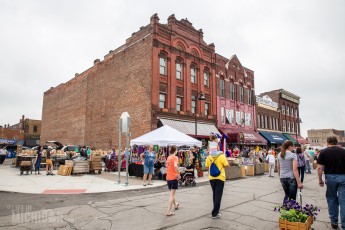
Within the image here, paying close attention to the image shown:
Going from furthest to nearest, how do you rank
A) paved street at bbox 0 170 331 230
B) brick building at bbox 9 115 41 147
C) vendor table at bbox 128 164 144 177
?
1. brick building at bbox 9 115 41 147
2. vendor table at bbox 128 164 144 177
3. paved street at bbox 0 170 331 230

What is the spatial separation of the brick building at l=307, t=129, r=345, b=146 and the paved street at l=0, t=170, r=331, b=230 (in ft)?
325

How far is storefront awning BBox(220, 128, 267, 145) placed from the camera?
2823cm

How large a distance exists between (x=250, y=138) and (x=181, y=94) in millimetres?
11632

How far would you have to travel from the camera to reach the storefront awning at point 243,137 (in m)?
28.2

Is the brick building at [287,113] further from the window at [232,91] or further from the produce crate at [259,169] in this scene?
the produce crate at [259,169]

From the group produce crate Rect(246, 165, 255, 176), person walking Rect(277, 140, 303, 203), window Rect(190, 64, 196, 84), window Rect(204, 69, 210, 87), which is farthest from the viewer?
window Rect(204, 69, 210, 87)

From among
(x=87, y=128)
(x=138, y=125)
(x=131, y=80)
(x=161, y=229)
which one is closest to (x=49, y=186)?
(x=161, y=229)

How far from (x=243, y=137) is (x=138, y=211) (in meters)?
24.2

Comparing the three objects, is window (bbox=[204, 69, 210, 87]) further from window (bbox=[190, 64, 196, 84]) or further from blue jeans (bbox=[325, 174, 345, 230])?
blue jeans (bbox=[325, 174, 345, 230])

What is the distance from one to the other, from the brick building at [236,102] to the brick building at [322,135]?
238ft

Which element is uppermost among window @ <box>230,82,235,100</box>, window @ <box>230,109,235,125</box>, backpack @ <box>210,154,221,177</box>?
window @ <box>230,82,235,100</box>

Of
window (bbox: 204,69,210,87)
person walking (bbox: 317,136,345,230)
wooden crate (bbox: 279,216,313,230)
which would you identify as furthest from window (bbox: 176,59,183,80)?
wooden crate (bbox: 279,216,313,230)

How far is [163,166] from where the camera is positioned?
14.3 m

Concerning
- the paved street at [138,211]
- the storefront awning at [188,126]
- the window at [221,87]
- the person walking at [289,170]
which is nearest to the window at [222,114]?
the window at [221,87]
